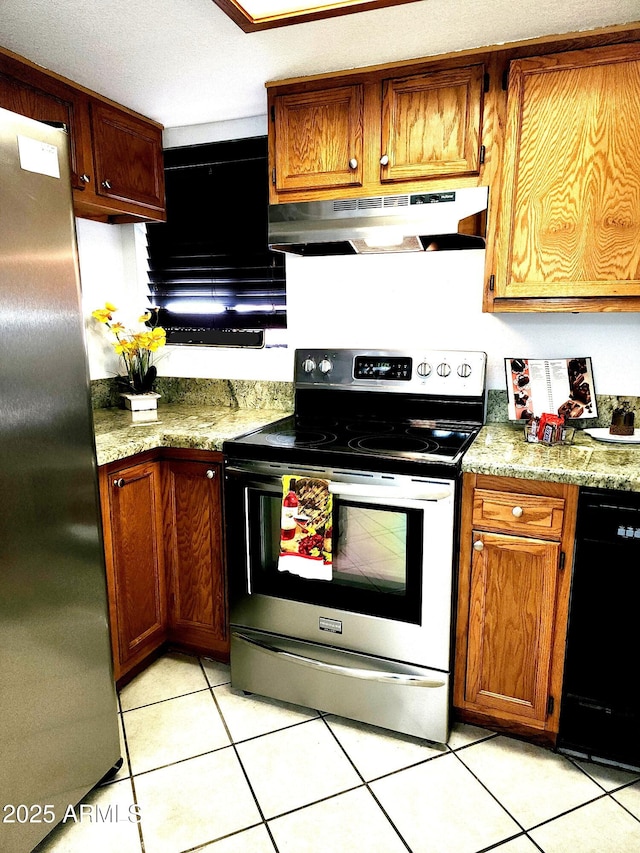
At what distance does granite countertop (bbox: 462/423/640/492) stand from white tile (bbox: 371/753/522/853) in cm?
96

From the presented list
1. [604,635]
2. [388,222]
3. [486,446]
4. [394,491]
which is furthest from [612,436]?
[388,222]

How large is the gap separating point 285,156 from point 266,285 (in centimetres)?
63

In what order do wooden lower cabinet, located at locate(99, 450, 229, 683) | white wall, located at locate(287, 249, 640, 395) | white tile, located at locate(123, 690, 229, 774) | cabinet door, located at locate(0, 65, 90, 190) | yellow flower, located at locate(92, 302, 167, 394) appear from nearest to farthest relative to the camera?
1. white tile, located at locate(123, 690, 229, 774)
2. cabinet door, located at locate(0, 65, 90, 190)
3. wooden lower cabinet, located at locate(99, 450, 229, 683)
4. white wall, located at locate(287, 249, 640, 395)
5. yellow flower, located at locate(92, 302, 167, 394)

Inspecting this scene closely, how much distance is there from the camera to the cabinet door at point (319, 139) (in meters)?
2.05

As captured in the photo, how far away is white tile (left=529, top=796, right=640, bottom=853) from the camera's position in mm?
1490

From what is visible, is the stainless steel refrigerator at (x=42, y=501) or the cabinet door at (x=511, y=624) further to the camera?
the cabinet door at (x=511, y=624)

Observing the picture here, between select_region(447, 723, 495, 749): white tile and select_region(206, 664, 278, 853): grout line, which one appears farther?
select_region(447, 723, 495, 749): white tile

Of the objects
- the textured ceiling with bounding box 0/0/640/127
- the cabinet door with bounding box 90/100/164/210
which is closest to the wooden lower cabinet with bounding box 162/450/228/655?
the cabinet door with bounding box 90/100/164/210

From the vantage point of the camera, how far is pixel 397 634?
1.84m

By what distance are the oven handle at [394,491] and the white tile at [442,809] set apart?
871 mm

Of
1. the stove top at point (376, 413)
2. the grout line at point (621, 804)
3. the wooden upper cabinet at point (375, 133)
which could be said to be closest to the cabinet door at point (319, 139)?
the wooden upper cabinet at point (375, 133)

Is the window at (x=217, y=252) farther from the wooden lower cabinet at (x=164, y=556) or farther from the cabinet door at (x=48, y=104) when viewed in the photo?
the wooden lower cabinet at (x=164, y=556)

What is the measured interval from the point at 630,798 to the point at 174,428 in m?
1.94

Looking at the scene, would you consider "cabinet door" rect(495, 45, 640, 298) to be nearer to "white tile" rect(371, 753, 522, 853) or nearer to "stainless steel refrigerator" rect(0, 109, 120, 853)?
"stainless steel refrigerator" rect(0, 109, 120, 853)
